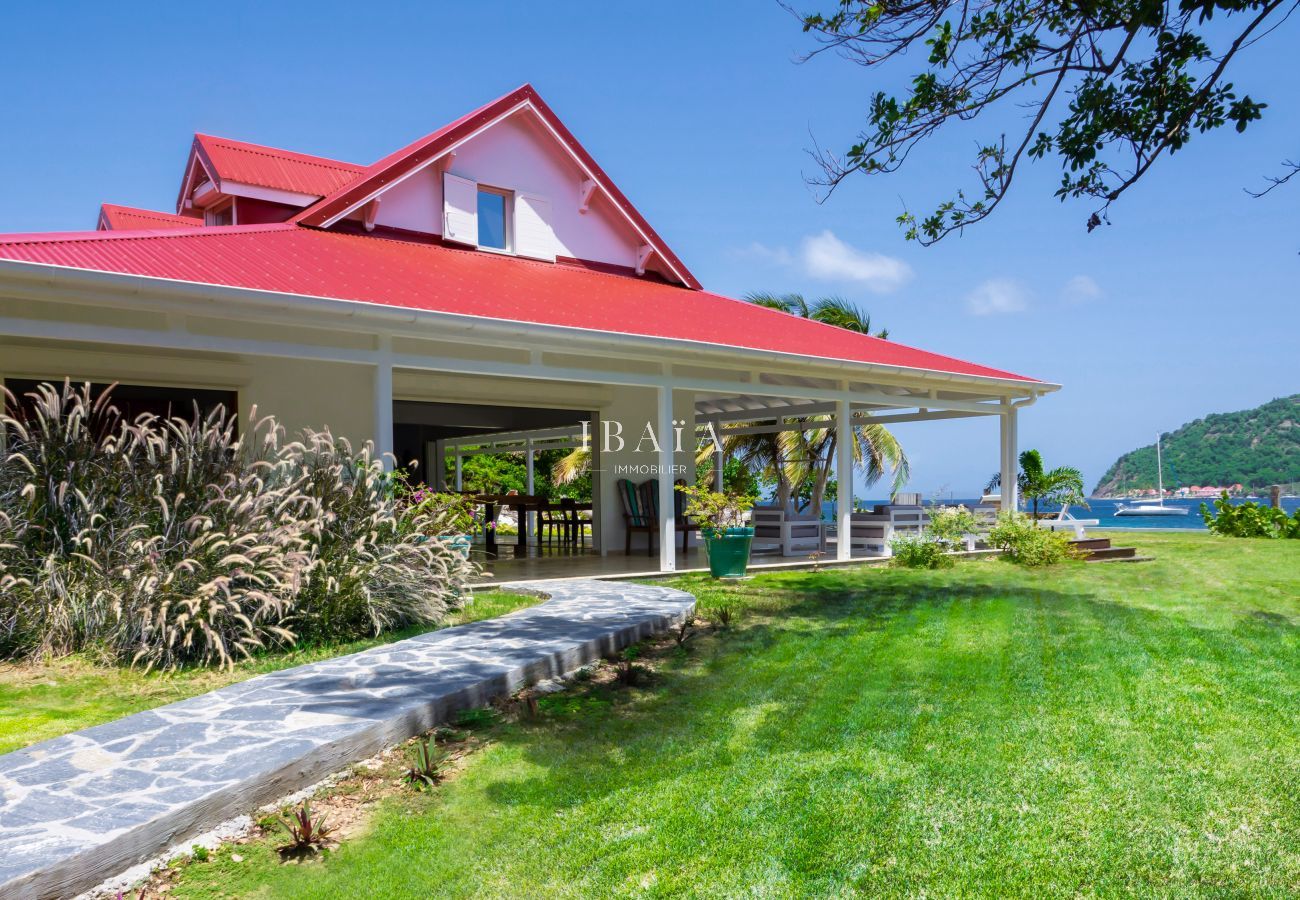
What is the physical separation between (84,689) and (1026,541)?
12.4m

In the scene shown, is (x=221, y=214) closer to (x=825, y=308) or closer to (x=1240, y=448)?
(x=825, y=308)

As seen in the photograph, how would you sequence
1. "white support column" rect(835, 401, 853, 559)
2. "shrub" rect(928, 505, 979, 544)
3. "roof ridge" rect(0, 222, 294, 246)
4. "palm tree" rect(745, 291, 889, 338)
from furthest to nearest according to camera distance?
"palm tree" rect(745, 291, 889, 338), "shrub" rect(928, 505, 979, 544), "white support column" rect(835, 401, 853, 559), "roof ridge" rect(0, 222, 294, 246)

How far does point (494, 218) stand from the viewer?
1382 cm

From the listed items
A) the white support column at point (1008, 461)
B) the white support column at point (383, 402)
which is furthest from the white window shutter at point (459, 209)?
the white support column at point (1008, 461)

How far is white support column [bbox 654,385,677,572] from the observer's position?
10562 mm

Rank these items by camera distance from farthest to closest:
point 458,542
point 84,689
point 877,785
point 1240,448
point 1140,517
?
point 1140,517 < point 1240,448 < point 458,542 < point 84,689 < point 877,785

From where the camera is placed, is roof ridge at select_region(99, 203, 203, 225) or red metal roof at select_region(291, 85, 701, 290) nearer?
red metal roof at select_region(291, 85, 701, 290)

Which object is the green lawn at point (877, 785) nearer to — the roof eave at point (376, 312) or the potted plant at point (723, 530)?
the potted plant at point (723, 530)

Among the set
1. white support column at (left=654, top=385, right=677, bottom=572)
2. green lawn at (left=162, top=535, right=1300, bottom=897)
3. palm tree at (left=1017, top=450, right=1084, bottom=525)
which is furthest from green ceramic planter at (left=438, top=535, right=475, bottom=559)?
palm tree at (left=1017, top=450, right=1084, bottom=525)

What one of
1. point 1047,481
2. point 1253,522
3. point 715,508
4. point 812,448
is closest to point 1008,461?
point 1047,481

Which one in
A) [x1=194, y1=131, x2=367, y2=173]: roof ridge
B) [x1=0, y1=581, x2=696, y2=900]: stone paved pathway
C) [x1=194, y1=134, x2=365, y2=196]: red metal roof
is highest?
[x1=194, y1=131, x2=367, y2=173]: roof ridge

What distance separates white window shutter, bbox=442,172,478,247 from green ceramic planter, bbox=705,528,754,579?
5.99 m

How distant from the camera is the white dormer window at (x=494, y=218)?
13689 millimetres

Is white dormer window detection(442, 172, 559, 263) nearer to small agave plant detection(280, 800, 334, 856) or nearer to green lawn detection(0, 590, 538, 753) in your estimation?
green lawn detection(0, 590, 538, 753)
